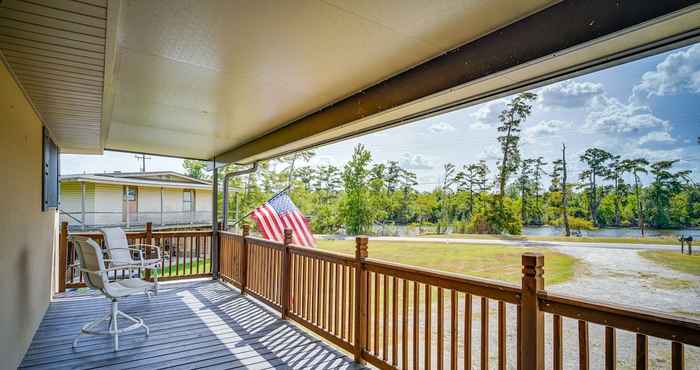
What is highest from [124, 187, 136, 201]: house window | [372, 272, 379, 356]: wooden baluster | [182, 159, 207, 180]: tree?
[182, 159, 207, 180]: tree

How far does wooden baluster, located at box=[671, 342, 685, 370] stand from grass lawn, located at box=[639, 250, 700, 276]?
1475 millimetres

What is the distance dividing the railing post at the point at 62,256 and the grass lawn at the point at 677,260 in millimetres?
7375

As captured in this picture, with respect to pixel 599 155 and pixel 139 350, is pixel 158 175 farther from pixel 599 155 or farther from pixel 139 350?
pixel 599 155

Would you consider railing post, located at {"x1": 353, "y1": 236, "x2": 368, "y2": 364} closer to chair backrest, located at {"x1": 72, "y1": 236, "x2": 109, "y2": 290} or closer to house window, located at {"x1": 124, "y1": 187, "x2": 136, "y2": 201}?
chair backrest, located at {"x1": 72, "y1": 236, "x2": 109, "y2": 290}

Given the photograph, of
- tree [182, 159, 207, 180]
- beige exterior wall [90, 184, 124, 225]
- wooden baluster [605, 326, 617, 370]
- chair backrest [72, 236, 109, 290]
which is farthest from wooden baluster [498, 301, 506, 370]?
tree [182, 159, 207, 180]

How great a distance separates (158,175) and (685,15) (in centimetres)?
1590

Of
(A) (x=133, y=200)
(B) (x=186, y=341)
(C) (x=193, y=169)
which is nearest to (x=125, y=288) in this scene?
(B) (x=186, y=341)

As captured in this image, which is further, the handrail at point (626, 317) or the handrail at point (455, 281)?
the handrail at point (455, 281)

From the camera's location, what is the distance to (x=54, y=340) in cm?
369

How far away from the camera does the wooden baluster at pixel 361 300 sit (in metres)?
3.12

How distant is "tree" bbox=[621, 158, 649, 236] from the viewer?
106 inches

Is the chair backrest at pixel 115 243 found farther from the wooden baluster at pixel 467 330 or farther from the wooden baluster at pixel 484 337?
the wooden baluster at pixel 484 337

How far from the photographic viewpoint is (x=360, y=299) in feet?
10.4

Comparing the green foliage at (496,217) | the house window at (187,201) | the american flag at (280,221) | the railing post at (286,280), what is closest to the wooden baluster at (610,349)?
the green foliage at (496,217)
